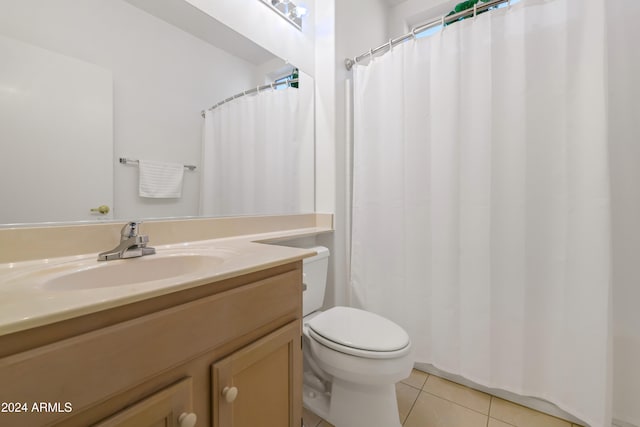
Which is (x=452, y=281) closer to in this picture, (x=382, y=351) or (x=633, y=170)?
(x=382, y=351)

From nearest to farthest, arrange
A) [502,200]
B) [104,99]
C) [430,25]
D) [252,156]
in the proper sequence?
[104,99] → [502,200] → [430,25] → [252,156]

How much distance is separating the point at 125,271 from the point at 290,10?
159 centimetres

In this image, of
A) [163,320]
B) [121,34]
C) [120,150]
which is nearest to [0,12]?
[121,34]

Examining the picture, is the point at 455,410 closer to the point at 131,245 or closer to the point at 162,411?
the point at 162,411

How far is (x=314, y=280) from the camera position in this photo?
4.44 feet

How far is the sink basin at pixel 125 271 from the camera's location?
2.03 ft

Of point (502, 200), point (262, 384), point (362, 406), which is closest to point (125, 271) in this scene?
point (262, 384)

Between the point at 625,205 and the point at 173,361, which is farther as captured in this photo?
the point at 625,205

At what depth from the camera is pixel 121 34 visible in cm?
92

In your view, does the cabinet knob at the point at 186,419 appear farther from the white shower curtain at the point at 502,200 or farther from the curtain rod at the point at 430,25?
the curtain rod at the point at 430,25

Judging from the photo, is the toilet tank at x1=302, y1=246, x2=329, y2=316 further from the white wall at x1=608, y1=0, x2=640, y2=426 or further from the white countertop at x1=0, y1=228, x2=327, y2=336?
the white wall at x1=608, y1=0, x2=640, y2=426

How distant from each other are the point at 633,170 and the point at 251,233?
64.7 inches

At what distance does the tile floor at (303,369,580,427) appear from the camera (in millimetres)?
1161

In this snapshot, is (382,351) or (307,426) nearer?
(382,351)
